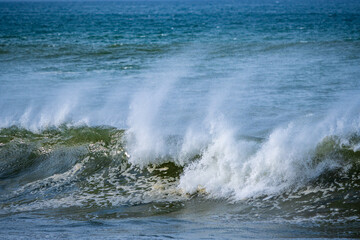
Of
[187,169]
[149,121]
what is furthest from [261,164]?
[149,121]

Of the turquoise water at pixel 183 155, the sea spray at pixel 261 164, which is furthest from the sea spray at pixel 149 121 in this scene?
the sea spray at pixel 261 164

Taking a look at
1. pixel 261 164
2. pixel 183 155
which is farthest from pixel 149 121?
pixel 261 164

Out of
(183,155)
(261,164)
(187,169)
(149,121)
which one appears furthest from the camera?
(149,121)

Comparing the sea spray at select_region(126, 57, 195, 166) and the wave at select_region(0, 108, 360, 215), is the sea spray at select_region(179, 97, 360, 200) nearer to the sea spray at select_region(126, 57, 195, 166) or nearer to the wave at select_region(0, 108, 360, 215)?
the wave at select_region(0, 108, 360, 215)

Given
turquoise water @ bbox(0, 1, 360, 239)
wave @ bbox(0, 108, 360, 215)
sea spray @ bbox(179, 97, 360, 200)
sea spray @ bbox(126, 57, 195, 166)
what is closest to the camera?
turquoise water @ bbox(0, 1, 360, 239)

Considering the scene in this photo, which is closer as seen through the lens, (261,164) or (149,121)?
(261,164)

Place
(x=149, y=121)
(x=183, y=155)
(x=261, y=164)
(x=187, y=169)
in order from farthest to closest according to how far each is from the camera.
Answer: (x=149, y=121) → (x=183, y=155) → (x=187, y=169) → (x=261, y=164)

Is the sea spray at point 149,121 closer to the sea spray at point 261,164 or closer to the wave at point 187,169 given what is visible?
the wave at point 187,169

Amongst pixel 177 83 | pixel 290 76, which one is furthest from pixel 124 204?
pixel 290 76

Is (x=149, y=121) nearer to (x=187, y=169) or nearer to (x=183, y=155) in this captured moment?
(x=183, y=155)

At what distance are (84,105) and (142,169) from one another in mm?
4148

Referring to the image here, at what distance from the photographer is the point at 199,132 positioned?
316 inches

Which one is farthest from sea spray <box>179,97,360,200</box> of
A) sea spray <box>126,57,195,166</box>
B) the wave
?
sea spray <box>126,57,195,166</box>

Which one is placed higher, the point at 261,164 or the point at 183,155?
the point at 261,164
